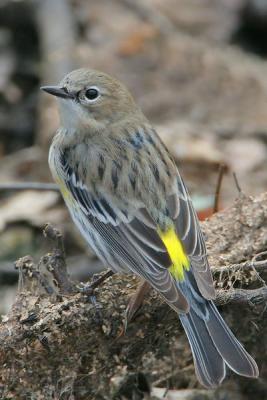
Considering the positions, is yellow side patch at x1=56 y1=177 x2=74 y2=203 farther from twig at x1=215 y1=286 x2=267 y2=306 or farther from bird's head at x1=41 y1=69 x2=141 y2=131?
twig at x1=215 y1=286 x2=267 y2=306

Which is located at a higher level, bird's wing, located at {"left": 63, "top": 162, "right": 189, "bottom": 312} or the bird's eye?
the bird's eye

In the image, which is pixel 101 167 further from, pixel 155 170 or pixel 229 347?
pixel 229 347

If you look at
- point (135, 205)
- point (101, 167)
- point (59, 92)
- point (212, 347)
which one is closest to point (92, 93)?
point (59, 92)

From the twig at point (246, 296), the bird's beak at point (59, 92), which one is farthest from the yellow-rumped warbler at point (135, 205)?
the twig at point (246, 296)

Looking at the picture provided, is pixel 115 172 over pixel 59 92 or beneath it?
beneath

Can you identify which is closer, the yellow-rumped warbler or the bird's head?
the yellow-rumped warbler

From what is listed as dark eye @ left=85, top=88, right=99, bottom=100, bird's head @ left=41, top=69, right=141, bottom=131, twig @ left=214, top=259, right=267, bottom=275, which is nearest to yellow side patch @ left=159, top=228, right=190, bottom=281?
twig @ left=214, top=259, right=267, bottom=275

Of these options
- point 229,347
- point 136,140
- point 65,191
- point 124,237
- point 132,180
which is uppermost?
point 136,140
